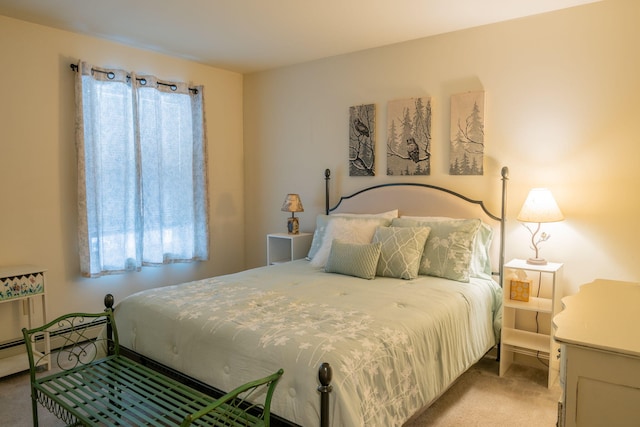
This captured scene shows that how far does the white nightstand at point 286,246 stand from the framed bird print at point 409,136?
109cm

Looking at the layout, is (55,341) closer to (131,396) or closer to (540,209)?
(131,396)

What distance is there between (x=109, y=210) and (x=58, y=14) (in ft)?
5.06

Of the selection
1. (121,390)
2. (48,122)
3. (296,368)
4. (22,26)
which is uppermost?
(22,26)

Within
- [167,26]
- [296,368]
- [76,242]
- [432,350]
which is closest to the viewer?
[296,368]

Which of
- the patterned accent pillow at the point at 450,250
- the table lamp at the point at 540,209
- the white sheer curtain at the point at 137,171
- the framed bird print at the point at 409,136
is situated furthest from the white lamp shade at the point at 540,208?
the white sheer curtain at the point at 137,171

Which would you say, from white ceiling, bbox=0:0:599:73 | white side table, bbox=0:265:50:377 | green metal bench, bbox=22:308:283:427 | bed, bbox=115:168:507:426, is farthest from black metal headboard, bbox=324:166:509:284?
white side table, bbox=0:265:50:377

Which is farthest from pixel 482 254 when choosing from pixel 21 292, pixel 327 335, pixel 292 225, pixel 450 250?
pixel 21 292

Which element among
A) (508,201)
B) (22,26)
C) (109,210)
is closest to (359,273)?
(508,201)

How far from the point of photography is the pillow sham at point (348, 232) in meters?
3.42

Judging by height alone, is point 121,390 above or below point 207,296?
below

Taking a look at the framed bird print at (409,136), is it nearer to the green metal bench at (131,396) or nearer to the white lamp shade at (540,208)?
the white lamp shade at (540,208)

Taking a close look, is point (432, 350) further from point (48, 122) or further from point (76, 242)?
point (48, 122)

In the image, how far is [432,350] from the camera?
2.23 metres

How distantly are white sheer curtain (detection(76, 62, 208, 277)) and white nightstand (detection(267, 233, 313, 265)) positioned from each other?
70cm
